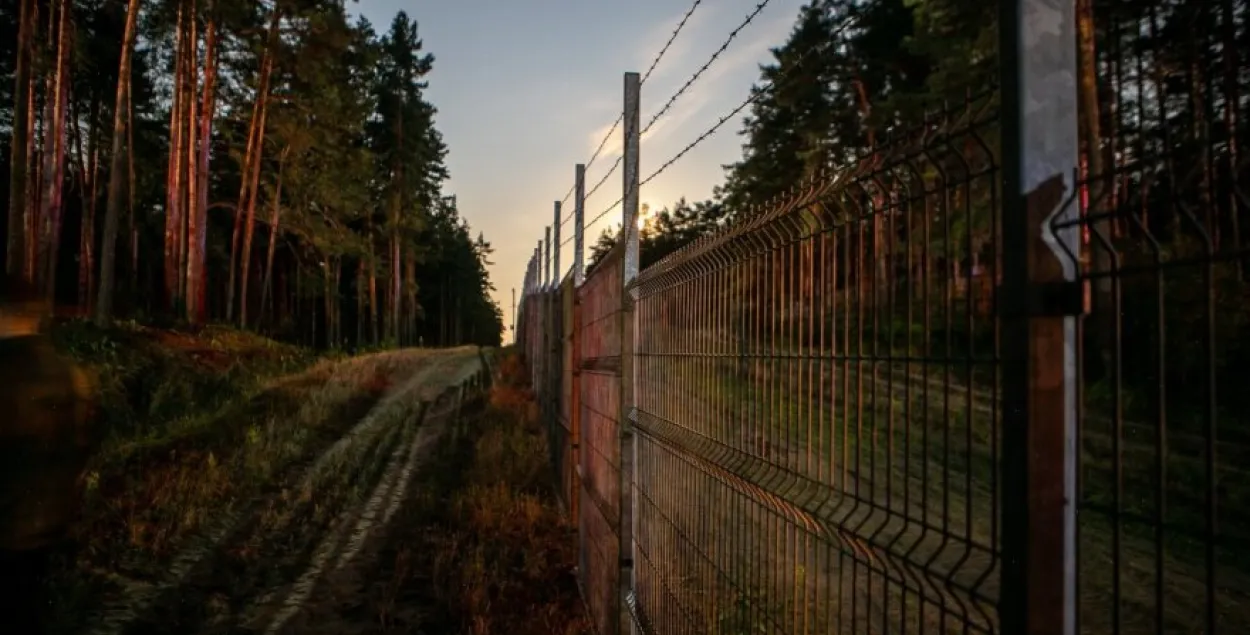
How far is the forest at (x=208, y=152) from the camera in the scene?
2342 cm

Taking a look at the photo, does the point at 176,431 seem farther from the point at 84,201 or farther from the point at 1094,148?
the point at 84,201

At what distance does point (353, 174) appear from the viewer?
1459 inches

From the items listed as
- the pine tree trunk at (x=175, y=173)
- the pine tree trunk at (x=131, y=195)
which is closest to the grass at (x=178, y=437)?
the pine tree trunk at (x=175, y=173)

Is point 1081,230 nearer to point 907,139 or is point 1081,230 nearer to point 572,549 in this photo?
point 907,139

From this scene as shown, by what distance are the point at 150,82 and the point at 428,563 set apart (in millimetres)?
39073

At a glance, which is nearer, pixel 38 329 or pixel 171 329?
pixel 38 329

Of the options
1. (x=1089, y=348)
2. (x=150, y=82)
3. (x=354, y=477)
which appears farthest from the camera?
(x=150, y=82)

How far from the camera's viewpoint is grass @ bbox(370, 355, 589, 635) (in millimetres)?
6461

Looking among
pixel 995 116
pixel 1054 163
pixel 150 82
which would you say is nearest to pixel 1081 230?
pixel 1054 163

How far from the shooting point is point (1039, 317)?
1387 millimetres

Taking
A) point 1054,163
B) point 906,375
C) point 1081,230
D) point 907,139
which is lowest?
point 906,375

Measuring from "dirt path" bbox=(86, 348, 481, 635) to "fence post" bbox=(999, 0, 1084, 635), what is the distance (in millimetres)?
6063

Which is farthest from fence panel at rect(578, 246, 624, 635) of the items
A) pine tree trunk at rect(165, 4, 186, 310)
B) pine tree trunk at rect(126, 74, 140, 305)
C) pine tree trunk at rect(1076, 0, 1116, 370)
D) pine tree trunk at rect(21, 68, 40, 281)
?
pine tree trunk at rect(126, 74, 140, 305)

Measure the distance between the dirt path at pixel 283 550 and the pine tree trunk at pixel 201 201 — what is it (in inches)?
593
